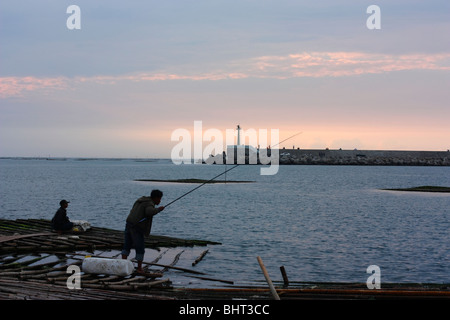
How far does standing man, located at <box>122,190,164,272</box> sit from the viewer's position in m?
13.7

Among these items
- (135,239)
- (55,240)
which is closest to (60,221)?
(55,240)

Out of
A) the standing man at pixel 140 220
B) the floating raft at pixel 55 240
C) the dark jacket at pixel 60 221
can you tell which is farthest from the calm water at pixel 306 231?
the dark jacket at pixel 60 221

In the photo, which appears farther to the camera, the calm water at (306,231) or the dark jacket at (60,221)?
the calm water at (306,231)

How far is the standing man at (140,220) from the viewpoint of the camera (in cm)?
1369

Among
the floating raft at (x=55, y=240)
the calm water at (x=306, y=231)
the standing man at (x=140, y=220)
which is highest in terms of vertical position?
the standing man at (x=140, y=220)

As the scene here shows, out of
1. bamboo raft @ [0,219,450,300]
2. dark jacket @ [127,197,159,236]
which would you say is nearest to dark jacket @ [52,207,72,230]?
bamboo raft @ [0,219,450,300]

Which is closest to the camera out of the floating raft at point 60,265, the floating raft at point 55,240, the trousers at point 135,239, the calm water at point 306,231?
the floating raft at point 60,265

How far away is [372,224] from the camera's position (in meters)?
40.0

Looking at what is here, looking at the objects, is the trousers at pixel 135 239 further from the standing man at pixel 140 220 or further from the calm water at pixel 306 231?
the calm water at pixel 306 231

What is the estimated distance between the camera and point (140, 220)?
13.8 metres

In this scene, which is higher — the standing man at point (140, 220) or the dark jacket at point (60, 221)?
the standing man at point (140, 220)

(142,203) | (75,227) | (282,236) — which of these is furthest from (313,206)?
(142,203)
